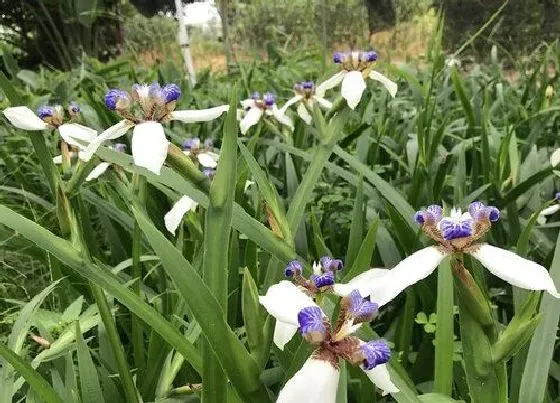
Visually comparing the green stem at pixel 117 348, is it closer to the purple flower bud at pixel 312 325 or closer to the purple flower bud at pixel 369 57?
the purple flower bud at pixel 312 325

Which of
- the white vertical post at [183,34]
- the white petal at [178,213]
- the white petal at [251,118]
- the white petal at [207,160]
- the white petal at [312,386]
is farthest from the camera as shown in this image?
the white vertical post at [183,34]

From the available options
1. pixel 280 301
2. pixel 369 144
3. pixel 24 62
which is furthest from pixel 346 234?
pixel 24 62

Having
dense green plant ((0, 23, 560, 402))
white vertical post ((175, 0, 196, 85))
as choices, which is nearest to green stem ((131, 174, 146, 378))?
dense green plant ((0, 23, 560, 402))

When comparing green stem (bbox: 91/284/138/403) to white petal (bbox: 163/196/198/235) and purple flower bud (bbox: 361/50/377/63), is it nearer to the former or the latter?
white petal (bbox: 163/196/198/235)

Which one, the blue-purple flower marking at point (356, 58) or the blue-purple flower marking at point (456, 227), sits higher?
the blue-purple flower marking at point (356, 58)

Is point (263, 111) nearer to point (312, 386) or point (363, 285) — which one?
point (363, 285)

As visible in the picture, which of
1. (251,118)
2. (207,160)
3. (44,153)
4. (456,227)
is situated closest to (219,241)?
(456,227)

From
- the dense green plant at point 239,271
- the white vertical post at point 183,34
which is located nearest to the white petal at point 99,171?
the dense green plant at point 239,271
